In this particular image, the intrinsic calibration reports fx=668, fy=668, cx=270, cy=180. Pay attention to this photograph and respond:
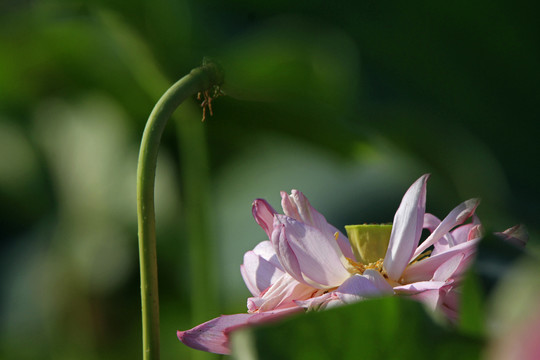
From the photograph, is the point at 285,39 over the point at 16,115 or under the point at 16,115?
under

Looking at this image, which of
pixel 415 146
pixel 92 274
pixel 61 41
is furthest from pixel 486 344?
pixel 92 274

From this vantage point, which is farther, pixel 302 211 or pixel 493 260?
pixel 302 211

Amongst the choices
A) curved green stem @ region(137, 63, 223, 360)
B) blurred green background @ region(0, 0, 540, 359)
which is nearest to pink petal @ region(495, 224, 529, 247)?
blurred green background @ region(0, 0, 540, 359)

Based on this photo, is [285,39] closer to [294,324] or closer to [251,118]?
[251,118]

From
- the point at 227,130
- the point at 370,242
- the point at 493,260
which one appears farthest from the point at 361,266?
the point at 227,130

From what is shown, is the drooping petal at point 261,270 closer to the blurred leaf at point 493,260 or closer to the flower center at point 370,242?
the flower center at point 370,242

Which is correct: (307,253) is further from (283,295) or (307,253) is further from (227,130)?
(227,130)
